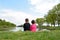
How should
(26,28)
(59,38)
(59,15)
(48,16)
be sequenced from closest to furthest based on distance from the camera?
(59,38) → (26,28) → (59,15) → (48,16)

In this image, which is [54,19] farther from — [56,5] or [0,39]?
[0,39]

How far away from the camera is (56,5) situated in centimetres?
8556

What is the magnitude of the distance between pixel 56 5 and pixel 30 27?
70.9 meters

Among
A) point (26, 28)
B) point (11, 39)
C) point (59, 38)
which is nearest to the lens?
point (11, 39)

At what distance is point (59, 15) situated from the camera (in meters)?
77.5

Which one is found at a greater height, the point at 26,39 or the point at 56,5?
the point at 56,5

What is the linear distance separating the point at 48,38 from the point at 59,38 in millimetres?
583

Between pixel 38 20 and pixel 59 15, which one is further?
pixel 38 20

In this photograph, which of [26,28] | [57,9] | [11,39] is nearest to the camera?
[11,39]

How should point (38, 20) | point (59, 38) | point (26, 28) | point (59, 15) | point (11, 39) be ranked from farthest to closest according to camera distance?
point (38, 20), point (59, 15), point (26, 28), point (59, 38), point (11, 39)

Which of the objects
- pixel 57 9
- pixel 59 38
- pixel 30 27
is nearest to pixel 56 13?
pixel 57 9

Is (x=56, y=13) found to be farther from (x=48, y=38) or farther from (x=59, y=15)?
(x=48, y=38)

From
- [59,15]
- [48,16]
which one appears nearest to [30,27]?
[59,15]

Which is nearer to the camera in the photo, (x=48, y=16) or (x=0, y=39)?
(x=0, y=39)
